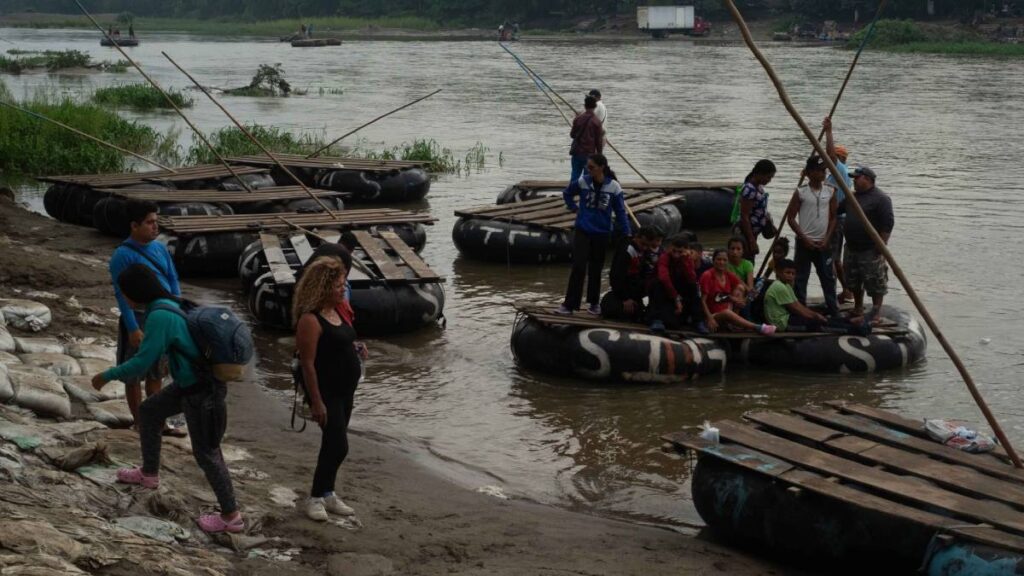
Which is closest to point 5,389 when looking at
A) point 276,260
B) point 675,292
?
point 675,292

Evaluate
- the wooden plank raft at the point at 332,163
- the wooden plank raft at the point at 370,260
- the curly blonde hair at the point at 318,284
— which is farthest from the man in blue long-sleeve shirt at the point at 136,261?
the wooden plank raft at the point at 332,163

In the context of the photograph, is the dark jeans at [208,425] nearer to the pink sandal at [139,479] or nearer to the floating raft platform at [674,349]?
the pink sandal at [139,479]

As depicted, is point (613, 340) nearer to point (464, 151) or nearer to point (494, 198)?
point (494, 198)

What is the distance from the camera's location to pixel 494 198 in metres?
21.1

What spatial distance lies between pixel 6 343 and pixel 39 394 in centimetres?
145

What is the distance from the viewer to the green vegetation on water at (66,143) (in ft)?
68.1

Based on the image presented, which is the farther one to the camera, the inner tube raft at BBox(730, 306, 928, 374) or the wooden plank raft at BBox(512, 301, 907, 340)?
the inner tube raft at BBox(730, 306, 928, 374)

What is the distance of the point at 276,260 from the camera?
13.0 metres

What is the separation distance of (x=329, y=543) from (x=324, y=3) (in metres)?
112

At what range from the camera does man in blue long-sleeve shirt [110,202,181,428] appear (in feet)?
23.7

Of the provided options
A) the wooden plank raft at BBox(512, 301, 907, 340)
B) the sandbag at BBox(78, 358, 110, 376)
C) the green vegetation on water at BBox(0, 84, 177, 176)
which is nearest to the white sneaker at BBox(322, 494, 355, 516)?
the sandbag at BBox(78, 358, 110, 376)

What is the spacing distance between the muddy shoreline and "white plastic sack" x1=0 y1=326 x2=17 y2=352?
1.56 meters

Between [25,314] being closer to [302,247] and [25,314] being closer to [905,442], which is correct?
[302,247]

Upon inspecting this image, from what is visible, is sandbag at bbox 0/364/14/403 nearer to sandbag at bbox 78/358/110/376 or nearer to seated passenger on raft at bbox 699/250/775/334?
sandbag at bbox 78/358/110/376
